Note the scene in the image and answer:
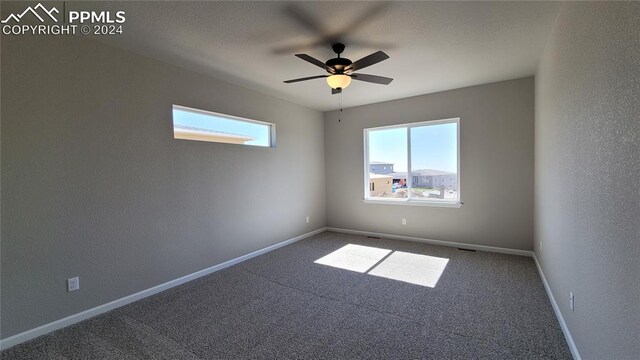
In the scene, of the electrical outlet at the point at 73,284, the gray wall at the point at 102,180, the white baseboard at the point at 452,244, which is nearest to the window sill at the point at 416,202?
the white baseboard at the point at 452,244

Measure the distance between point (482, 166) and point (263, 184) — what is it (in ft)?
11.7

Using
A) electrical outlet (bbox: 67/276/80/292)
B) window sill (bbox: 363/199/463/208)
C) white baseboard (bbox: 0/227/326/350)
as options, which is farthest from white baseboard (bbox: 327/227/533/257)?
electrical outlet (bbox: 67/276/80/292)

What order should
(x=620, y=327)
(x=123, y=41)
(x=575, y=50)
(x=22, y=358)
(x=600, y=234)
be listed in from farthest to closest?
(x=123, y=41) → (x=22, y=358) → (x=575, y=50) → (x=600, y=234) → (x=620, y=327)

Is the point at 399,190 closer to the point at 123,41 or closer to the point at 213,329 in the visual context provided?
the point at 213,329

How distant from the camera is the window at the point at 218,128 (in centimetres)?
342

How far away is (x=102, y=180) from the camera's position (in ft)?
8.74

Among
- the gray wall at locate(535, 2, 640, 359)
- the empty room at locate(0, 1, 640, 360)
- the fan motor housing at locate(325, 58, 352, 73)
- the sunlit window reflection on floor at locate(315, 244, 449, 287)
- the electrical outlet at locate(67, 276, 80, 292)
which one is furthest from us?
the sunlit window reflection on floor at locate(315, 244, 449, 287)

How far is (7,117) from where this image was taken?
2.14 meters

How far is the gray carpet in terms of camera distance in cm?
203

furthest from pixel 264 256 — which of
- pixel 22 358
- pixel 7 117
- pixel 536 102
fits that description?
pixel 536 102

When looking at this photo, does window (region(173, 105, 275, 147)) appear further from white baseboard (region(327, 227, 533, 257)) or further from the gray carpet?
white baseboard (region(327, 227, 533, 257))

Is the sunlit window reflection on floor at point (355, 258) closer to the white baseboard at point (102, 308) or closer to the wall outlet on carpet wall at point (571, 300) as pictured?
the white baseboard at point (102, 308)

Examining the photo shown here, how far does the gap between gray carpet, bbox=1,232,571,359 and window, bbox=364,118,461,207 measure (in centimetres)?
160

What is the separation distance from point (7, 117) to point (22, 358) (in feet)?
6.07
